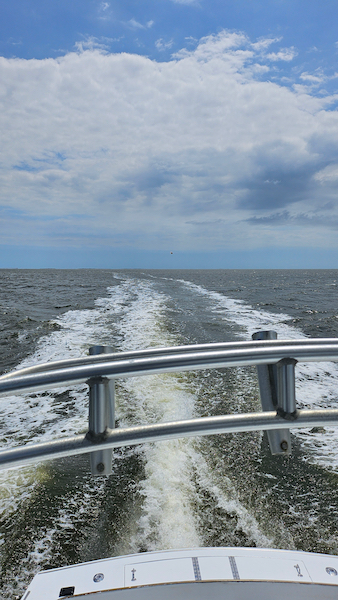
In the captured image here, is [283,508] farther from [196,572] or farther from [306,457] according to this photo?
[196,572]

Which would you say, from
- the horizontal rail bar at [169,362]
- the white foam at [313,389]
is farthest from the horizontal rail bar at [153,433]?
the white foam at [313,389]

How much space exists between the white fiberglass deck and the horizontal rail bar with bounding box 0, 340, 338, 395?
3.53 feet

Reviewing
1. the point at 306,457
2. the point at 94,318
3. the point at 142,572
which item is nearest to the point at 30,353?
the point at 94,318

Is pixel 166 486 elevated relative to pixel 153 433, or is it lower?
lower

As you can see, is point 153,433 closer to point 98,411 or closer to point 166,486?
point 98,411

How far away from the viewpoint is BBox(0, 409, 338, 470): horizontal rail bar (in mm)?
1008

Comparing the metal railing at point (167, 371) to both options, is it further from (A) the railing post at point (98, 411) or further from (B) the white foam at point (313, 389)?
(B) the white foam at point (313, 389)

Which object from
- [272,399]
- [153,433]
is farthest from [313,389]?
[153,433]

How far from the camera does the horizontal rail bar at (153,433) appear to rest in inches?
39.7

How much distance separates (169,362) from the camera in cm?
105

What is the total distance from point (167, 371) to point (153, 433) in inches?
7.6

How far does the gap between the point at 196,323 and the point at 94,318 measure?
3.54 meters

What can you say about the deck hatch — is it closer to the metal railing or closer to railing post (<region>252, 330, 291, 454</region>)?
the metal railing

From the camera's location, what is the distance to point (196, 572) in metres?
1.55
